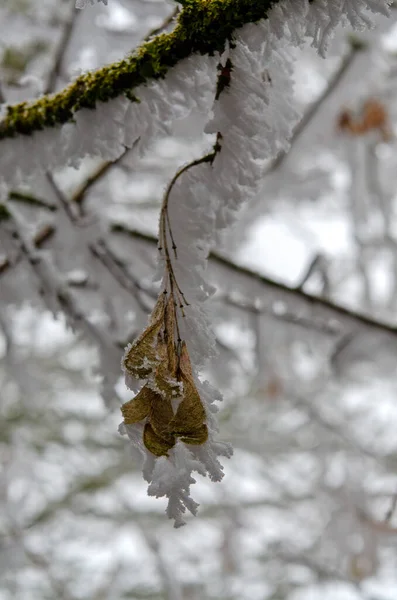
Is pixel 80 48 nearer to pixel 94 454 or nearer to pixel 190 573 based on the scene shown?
pixel 94 454

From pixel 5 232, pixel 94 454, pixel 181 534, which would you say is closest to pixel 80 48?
pixel 5 232

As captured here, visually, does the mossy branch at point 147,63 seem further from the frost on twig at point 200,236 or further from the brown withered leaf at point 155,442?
the brown withered leaf at point 155,442

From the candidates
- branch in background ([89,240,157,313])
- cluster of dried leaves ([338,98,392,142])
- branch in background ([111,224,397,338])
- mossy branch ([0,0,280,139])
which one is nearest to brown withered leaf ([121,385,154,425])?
mossy branch ([0,0,280,139])

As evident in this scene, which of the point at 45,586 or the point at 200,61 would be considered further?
the point at 45,586

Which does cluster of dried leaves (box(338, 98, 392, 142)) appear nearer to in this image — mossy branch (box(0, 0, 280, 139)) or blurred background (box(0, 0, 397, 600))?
blurred background (box(0, 0, 397, 600))

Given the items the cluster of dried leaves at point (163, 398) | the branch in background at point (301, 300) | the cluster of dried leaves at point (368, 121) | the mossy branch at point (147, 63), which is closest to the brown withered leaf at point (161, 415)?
the cluster of dried leaves at point (163, 398)

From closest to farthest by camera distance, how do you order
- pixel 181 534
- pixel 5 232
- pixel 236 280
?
1. pixel 5 232
2. pixel 236 280
3. pixel 181 534
